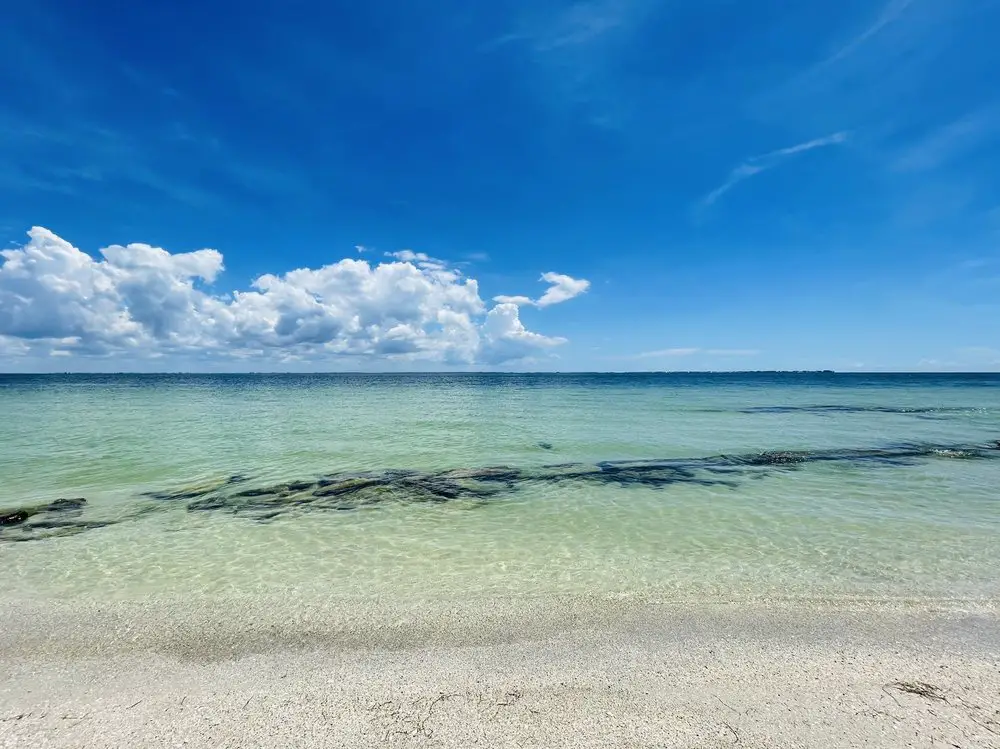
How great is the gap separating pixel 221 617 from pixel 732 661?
6801mm

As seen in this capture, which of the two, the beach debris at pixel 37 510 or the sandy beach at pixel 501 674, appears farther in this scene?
the beach debris at pixel 37 510

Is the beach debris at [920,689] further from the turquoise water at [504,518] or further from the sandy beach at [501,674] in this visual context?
the turquoise water at [504,518]

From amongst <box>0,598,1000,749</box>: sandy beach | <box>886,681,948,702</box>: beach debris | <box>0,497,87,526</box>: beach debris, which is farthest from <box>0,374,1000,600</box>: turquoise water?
<box>886,681,948,702</box>: beach debris

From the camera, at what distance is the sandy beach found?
4.64 metres

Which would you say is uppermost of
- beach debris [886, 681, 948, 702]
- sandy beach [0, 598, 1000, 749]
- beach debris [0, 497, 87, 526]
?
beach debris [886, 681, 948, 702]

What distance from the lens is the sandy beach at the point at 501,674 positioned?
464 cm

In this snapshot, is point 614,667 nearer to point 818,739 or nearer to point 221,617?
point 818,739

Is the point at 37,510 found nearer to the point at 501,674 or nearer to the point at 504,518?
the point at 504,518

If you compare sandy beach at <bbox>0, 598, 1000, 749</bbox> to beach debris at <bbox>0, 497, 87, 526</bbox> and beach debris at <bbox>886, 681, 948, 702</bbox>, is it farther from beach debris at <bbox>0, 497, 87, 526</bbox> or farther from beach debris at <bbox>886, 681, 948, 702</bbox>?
beach debris at <bbox>0, 497, 87, 526</bbox>

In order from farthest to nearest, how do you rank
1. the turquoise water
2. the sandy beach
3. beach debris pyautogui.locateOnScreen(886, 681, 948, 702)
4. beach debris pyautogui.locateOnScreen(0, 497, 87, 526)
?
beach debris pyautogui.locateOnScreen(0, 497, 87, 526) < the turquoise water < beach debris pyautogui.locateOnScreen(886, 681, 948, 702) < the sandy beach

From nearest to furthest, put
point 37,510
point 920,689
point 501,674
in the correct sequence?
point 920,689, point 501,674, point 37,510

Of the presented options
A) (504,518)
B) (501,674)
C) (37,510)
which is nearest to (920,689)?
(501,674)

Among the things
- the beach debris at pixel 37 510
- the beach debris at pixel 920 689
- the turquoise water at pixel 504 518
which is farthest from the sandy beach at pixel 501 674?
the beach debris at pixel 37 510

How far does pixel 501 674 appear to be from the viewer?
5.61m
